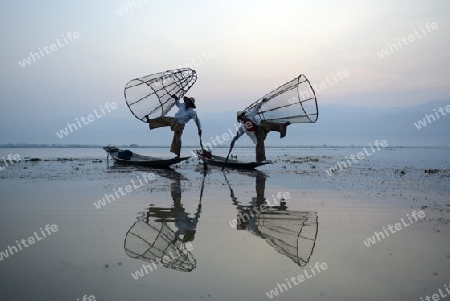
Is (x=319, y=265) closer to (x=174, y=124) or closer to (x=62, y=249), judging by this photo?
(x=62, y=249)

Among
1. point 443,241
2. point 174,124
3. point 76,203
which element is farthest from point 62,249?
point 174,124

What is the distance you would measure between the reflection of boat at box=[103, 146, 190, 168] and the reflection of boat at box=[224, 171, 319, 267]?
1130 centimetres

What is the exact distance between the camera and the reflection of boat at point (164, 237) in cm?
563

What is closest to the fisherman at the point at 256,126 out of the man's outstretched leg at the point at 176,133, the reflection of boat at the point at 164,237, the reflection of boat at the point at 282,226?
the man's outstretched leg at the point at 176,133

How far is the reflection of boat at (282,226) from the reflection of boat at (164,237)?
45.0 inches

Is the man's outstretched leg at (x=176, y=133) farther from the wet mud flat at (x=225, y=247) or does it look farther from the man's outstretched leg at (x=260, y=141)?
the wet mud flat at (x=225, y=247)

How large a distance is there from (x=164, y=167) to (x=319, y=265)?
17.8 metres

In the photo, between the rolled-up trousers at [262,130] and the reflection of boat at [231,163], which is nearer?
the rolled-up trousers at [262,130]

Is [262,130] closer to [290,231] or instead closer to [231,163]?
[231,163]

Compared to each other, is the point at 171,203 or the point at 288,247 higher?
the point at 171,203

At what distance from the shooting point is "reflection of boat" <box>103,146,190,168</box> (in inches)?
869

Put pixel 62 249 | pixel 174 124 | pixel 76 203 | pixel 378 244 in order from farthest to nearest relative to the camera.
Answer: pixel 174 124 → pixel 76 203 → pixel 378 244 → pixel 62 249

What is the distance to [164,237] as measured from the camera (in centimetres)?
704

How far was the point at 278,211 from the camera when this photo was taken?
975 cm
